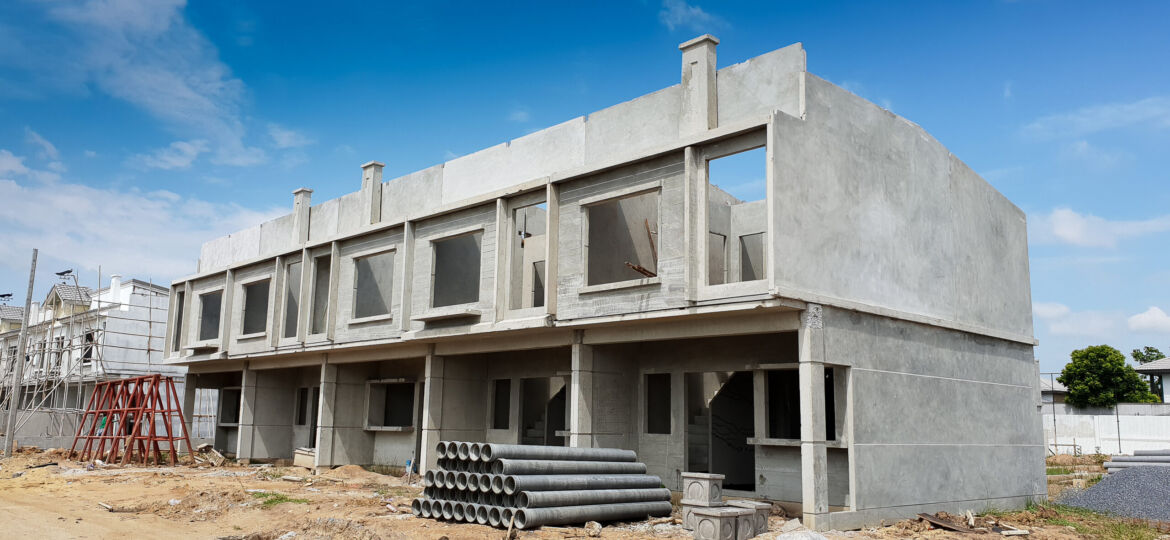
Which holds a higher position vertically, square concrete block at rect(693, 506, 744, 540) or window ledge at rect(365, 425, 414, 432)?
window ledge at rect(365, 425, 414, 432)

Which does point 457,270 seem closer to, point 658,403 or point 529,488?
point 658,403

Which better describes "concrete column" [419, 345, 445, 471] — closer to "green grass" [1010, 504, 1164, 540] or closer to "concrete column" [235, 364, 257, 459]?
"concrete column" [235, 364, 257, 459]

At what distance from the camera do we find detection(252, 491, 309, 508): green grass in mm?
17139

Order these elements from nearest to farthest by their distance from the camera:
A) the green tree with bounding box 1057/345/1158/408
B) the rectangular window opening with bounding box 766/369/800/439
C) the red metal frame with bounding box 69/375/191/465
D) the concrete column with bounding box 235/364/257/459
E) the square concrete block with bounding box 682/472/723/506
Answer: the square concrete block with bounding box 682/472/723/506
the rectangular window opening with bounding box 766/369/800/439
the red metal frame with bounding box 69/375/191/465
the concrete column with bounding box 235/364/257/459
the green tree with bounding box 1057/345/1158/408

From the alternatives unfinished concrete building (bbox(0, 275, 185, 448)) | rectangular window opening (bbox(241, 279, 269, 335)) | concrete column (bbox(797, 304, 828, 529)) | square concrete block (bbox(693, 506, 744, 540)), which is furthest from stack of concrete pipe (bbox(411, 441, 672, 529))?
unfinished concrete building (bbox(0, 275, 185, 448))

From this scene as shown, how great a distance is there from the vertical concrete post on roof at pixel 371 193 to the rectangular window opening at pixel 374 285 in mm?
1523

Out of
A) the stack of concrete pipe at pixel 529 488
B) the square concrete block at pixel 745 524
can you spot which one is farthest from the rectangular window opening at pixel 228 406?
the square concrete block at pixel 745 524

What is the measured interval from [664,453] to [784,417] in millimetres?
3228

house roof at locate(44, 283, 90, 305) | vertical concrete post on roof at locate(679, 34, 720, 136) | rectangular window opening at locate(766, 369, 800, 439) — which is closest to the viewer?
vertical concrete post on roof at locate(679, 34, 720, 136)

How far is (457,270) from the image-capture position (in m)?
24.5

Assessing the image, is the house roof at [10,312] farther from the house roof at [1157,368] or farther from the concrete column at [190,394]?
the house roof at [1157,368]

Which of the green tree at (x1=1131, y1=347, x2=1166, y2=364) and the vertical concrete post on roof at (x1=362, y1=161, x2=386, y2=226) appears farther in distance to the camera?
the green tree at (x1=1131, y1=347, x2=1166, y2=364)

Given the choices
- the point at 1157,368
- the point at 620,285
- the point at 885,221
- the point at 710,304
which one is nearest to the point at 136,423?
the point at 620,285

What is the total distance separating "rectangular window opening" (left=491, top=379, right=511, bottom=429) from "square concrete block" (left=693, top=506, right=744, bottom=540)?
35.2 ft
